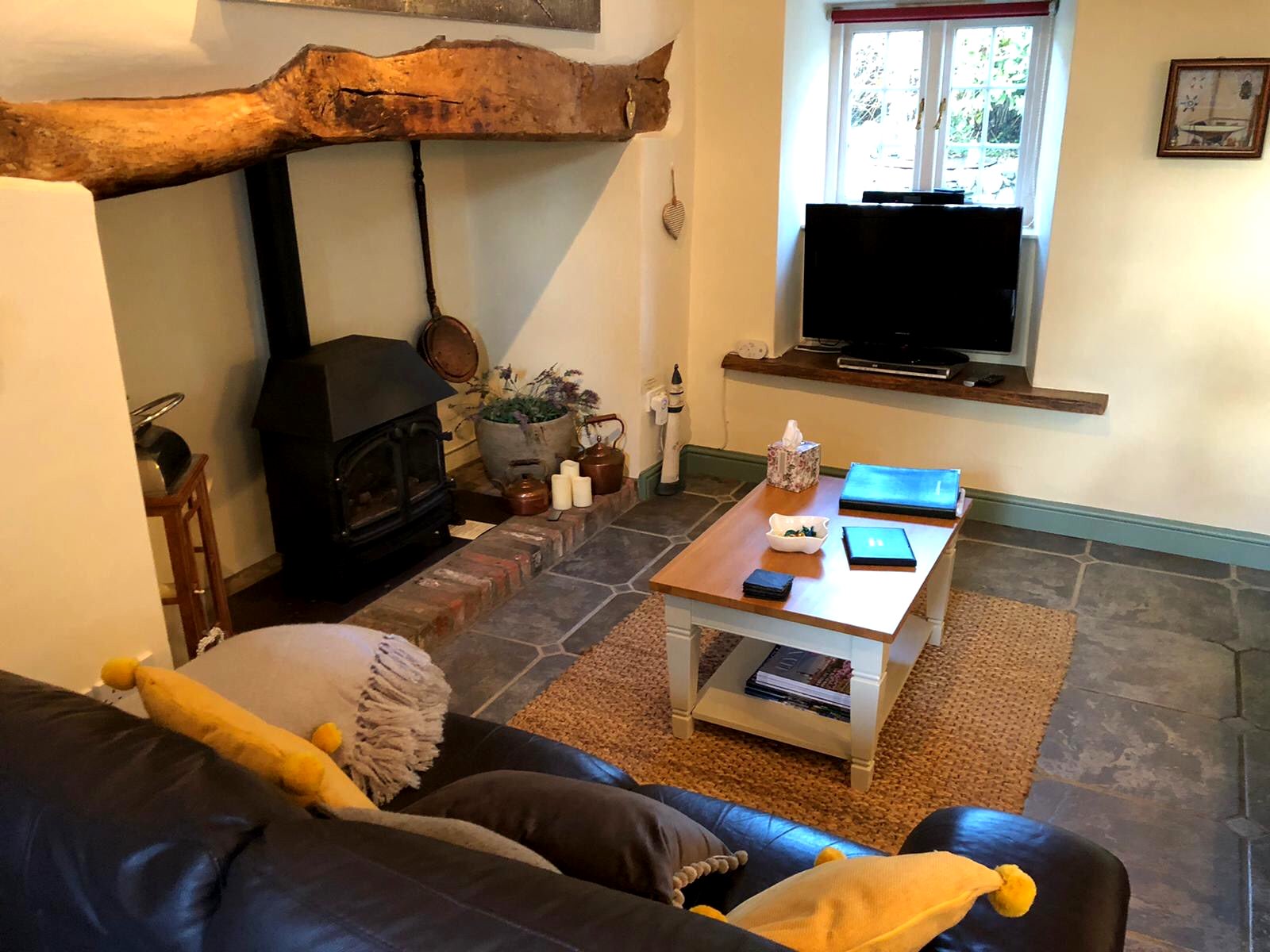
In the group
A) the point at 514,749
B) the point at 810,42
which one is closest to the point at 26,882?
the point at 514,749

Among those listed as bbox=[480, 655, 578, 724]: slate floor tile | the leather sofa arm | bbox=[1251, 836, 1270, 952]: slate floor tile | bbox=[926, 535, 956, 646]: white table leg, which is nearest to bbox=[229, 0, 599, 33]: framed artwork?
bbox=[480, 655, 578, 724]: slate floor tile

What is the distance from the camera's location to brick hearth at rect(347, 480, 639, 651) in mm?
2977

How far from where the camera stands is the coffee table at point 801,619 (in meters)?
2.25

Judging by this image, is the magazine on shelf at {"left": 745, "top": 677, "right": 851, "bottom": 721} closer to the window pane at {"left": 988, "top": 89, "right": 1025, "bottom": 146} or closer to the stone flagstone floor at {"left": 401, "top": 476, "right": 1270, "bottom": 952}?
the stone flagstone floor at {"left": 401, "top": 476, "right": 1270, "bottom": 952}

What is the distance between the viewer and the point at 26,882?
3.67 ft

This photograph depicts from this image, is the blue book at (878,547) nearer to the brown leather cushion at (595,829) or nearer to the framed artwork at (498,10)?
the brown leather cushion at (595,829)

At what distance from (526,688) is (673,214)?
2045 mm

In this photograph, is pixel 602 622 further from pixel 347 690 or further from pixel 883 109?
pixel 883 109

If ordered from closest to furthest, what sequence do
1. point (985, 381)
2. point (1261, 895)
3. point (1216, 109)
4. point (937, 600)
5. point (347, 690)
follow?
point (347, 690), point (1261, 895), point (937, 600), point (1216, 109), point (985, 381)

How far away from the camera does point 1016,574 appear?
11.4ft

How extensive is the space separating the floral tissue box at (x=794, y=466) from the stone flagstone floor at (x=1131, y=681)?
2.21 ft

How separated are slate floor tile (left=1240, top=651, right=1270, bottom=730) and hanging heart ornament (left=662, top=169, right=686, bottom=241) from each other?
2.46m

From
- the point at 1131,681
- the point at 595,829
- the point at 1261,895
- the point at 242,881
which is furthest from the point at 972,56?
the point at 242,881

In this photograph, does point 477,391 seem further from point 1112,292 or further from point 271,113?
point 1112,292
